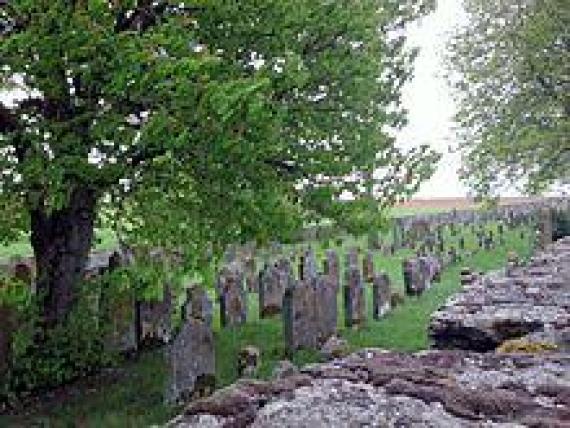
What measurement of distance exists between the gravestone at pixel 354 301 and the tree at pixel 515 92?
1728cm

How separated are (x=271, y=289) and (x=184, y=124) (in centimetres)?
829

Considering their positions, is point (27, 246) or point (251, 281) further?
point (27, 246)

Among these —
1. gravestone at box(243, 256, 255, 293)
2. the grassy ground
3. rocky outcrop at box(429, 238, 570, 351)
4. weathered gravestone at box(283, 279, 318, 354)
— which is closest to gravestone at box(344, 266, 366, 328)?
the grassy ground

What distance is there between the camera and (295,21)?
1227 cm

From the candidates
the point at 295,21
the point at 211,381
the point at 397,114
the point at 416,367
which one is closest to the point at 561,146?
the point at 397,114

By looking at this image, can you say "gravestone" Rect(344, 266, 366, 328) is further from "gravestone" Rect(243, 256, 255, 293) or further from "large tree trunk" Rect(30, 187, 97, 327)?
"gravestone" Rect(243, 256, 255, 293)

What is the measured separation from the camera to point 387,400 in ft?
12.8

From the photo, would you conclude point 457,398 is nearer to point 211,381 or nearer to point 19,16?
point 211,381

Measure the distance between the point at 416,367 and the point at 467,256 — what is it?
26.3m

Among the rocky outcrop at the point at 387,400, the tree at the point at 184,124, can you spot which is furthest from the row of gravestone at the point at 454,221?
the rocky outcrop at the point at 387,400

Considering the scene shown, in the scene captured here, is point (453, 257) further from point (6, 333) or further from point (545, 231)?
point (6, 333)

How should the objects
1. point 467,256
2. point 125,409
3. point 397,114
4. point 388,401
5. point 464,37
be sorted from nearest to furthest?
point 388,401, point 125,409, point 397,114, point 467,256, point 464,37

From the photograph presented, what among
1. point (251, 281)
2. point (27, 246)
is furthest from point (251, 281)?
point (27, 246)

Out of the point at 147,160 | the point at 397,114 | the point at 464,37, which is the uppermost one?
the point at 464,37
